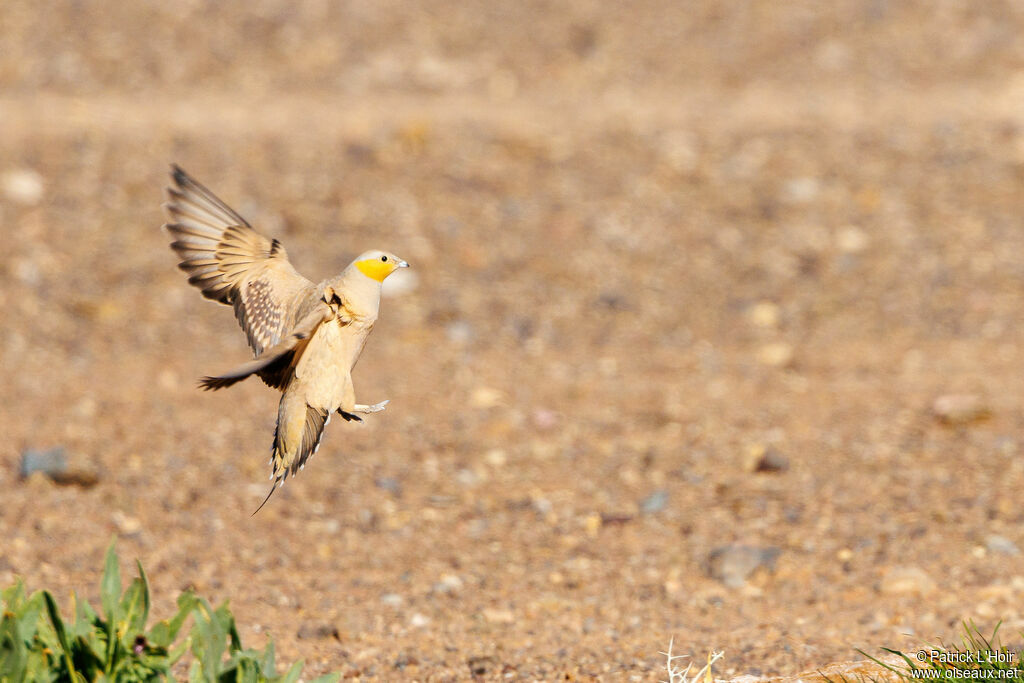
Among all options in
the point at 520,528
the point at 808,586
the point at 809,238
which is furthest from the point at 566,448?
the point at 809,238

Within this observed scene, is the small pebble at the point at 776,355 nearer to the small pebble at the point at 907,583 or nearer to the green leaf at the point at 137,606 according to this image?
the small pebble at the point at 907,583

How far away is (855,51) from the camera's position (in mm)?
12438

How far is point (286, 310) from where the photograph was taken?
120 inches

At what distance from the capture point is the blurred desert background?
17.8 ft

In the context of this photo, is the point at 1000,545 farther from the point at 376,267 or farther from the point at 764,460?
the point at 376,267

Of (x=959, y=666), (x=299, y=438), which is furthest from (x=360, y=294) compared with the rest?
(x=959, y=666)

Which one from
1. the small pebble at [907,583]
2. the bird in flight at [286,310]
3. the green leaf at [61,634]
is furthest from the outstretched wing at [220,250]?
the small pebble at [907,583]

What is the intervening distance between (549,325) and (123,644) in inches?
222

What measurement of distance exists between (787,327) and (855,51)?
4.86 meters

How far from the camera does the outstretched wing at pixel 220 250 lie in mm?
3184

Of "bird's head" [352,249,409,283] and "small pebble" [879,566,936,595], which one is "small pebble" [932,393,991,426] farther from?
"bird's head" [352,249,409,283]

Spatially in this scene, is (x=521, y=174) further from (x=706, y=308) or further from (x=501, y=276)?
(x=706, y=308)

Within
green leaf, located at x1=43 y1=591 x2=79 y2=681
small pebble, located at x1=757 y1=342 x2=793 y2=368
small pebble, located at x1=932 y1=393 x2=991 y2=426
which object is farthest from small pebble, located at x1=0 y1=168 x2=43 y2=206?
green leaf, located at x1=43 y1=591 x2=79 y2=681

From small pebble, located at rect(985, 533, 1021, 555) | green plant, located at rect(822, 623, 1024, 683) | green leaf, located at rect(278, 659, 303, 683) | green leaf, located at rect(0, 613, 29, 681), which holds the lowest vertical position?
small pebble, located at rect(985, 533, 1021, 555)
